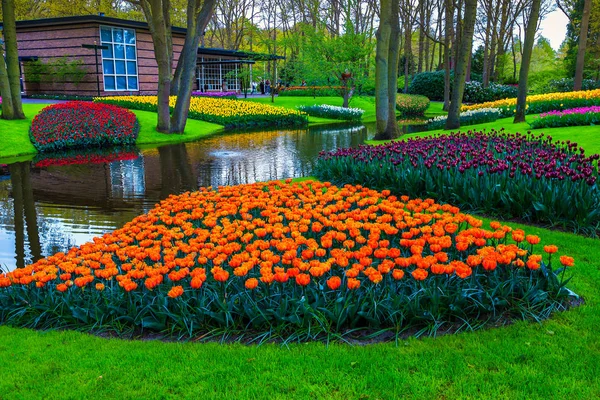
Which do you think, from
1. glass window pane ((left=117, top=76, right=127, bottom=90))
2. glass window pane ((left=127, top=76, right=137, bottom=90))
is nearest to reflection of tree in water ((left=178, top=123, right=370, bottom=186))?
glass window pane ((left=117, top=76, right=127, bottom=90))

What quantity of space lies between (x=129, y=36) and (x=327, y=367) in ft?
117

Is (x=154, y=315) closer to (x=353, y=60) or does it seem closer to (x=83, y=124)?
(x=83, y=124)

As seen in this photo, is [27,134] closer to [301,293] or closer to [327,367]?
[301,293]

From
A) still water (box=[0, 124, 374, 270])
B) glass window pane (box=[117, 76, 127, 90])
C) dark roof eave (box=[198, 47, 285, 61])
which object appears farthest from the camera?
dark roof eave (box=[198, 47, 285, 61])

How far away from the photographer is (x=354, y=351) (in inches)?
151

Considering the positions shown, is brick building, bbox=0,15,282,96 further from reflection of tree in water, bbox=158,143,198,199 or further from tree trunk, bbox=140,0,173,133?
reflection of tree in water, bbox=158,143,198,199

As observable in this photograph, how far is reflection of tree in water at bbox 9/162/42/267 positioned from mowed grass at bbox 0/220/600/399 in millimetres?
3257

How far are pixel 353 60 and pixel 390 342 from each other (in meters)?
31.8

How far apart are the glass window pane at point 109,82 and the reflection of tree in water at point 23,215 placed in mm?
20921

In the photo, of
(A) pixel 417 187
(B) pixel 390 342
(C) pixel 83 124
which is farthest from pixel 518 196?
(C) pixel 83 124

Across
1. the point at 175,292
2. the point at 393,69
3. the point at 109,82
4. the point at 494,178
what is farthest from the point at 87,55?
the point at 175,292

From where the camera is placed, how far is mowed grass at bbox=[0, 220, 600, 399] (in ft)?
11.0

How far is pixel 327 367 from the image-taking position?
363 cm

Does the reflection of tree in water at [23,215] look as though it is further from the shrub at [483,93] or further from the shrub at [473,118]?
the shrub at [483,93]
